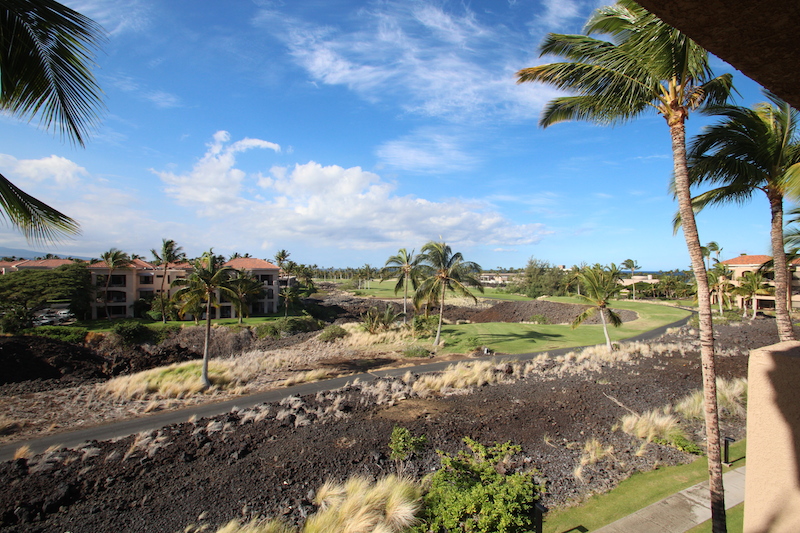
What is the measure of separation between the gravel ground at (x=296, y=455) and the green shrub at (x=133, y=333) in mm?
30028

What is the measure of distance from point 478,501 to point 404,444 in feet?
11.4

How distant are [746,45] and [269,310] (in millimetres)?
57798

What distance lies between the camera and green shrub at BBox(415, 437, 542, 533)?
6.59 metres

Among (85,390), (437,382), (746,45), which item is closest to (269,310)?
(85,390)

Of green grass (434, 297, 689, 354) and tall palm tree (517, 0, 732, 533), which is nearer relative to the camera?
tall palm tree (517, 0, 732, 533)

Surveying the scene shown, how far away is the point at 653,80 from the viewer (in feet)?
22.0

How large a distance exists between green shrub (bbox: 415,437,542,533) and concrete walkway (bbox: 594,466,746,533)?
1350 millimetres

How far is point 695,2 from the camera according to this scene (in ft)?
5.78

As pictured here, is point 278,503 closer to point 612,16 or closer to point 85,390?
Answer: point 612,16

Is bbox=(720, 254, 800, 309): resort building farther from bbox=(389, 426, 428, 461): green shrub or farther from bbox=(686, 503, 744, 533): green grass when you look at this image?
bbox=(389, 426, 428, 461): green shrub

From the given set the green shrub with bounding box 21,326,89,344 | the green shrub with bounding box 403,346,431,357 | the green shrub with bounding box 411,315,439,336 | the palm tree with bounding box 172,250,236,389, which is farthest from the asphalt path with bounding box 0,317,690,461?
the green shrub with bounding box 21,326,89,344

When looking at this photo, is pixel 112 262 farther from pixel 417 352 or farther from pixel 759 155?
pixel 759 155

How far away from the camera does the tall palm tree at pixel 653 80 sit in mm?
6055

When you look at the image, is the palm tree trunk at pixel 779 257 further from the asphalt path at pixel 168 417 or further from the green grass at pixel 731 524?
the asphalt path at pixel 168 417
